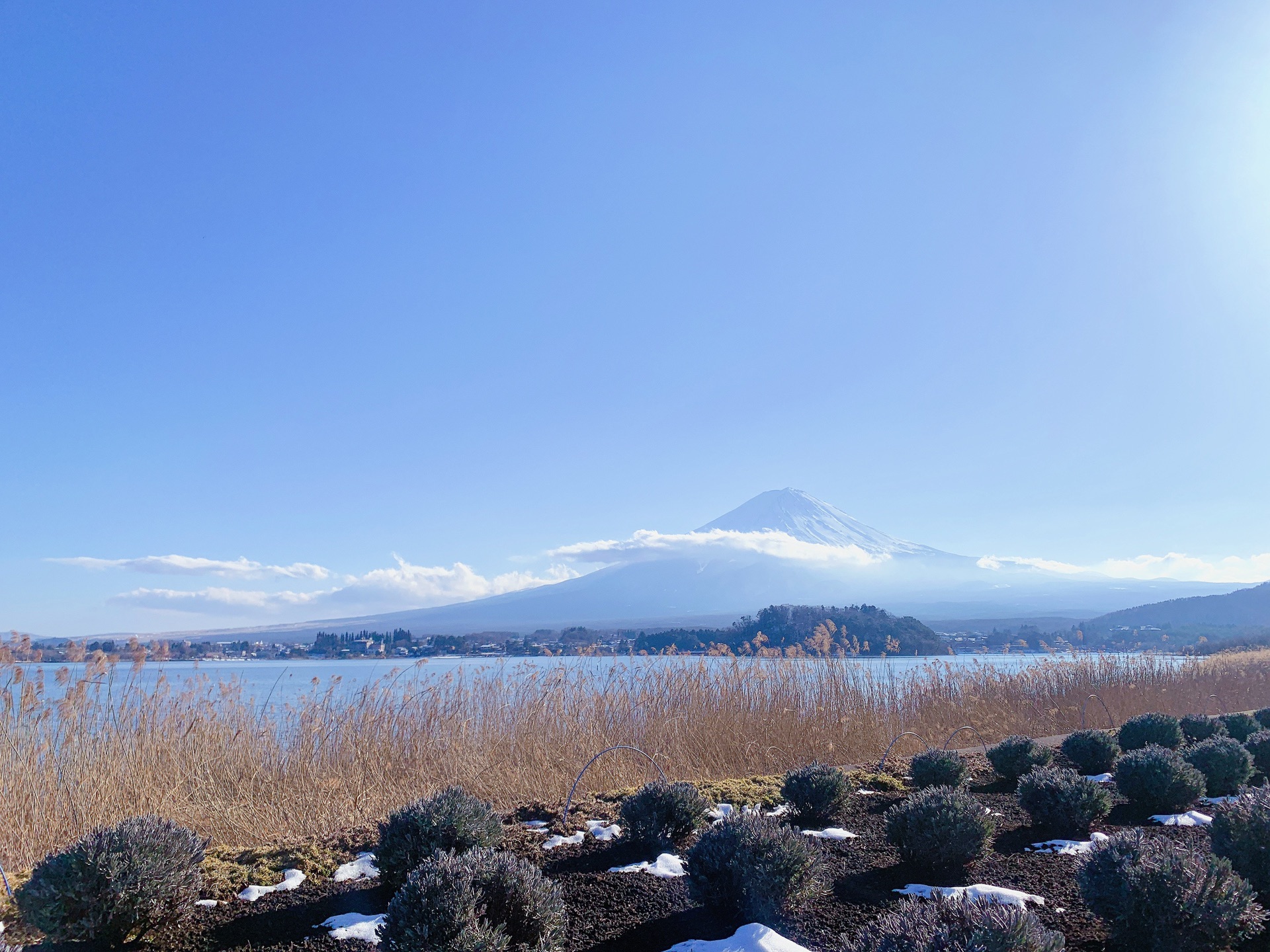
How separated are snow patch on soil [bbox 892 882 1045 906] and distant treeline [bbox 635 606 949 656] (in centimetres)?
721

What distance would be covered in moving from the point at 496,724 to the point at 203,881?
4.28 meters

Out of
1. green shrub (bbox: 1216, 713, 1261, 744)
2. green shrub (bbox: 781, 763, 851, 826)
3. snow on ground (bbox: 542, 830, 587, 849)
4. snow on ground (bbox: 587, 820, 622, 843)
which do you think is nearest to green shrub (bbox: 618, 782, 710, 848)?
snow on ground (bbox: 587, 820, 622, 843)

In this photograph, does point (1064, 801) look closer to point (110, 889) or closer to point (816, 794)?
point (816, 794)

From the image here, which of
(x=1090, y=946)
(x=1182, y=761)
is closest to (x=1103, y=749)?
(x=1182, y=761)

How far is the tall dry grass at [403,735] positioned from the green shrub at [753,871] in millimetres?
2903

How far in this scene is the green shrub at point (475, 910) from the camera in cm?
267

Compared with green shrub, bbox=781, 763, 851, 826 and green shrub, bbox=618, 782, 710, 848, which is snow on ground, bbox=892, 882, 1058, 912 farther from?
green shrub, bbox=781, 763, 851, 826

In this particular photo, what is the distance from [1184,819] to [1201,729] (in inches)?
145

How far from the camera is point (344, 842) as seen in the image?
14.9 feet

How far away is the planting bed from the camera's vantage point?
3.16 metres

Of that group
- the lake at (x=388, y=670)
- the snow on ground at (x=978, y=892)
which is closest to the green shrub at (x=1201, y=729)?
the lake at (x=388, y=670)

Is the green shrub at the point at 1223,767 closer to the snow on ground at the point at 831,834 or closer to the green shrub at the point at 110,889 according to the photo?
the snow on ground at the point at 831,834

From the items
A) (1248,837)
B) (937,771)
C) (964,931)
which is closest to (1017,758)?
(937,771)

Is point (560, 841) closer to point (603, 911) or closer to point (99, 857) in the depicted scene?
point (603, 911)
